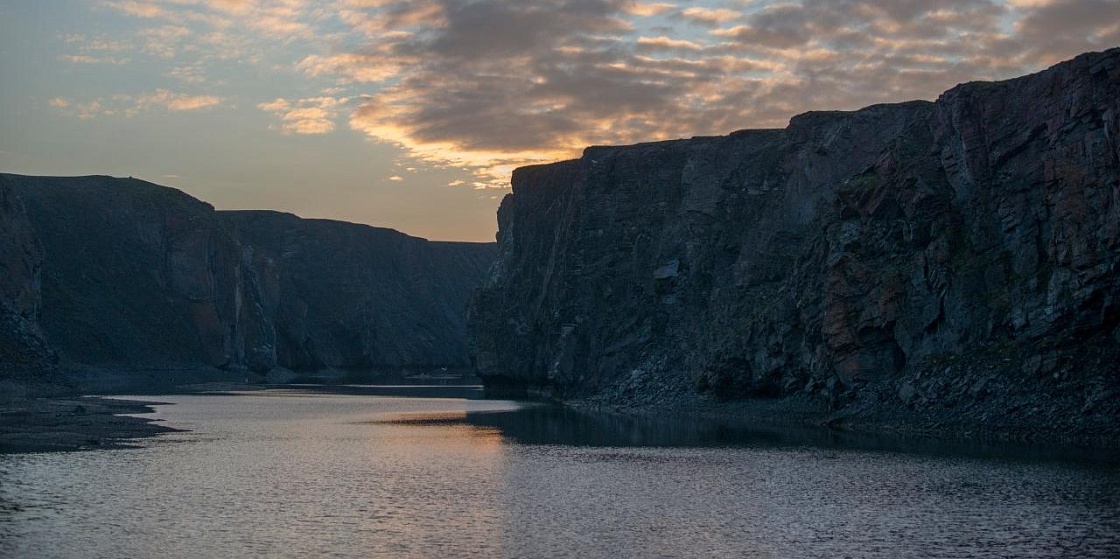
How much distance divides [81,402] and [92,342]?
69954mm

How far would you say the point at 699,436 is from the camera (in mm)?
73125

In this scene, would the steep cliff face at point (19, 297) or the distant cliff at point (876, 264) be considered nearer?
the distant cliff at point (876, 264)

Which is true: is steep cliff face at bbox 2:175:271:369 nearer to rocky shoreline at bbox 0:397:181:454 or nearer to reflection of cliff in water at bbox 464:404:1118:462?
rocky shoreline at bbox 0:397:181:454

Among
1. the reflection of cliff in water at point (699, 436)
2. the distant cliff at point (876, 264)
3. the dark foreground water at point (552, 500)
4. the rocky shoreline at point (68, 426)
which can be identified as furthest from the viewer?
the distant cliff at point (876, 264)

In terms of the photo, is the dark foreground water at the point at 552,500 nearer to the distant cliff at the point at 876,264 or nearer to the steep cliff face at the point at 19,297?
the distant cliff at the point at 876,264

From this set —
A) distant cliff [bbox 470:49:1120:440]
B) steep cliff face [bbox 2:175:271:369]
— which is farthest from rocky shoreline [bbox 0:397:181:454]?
steep cliff face [bbox 2:175:271:369]

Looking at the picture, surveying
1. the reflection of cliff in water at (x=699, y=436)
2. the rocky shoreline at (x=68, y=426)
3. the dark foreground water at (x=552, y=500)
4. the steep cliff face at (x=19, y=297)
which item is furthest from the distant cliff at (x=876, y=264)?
the steep cliff face at (x=19, y=297)

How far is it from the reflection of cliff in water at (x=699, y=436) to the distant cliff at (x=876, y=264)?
4587mm

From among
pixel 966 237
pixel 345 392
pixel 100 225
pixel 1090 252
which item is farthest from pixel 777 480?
pixel 100 225

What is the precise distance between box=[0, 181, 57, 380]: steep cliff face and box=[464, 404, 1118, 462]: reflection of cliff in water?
166ft

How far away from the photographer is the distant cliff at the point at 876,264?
65875 millimetres

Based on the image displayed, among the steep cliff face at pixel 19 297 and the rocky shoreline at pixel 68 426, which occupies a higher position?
the steep cliff face at pixel 19 297

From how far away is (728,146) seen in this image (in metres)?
125

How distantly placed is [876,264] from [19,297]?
97.2 metres
